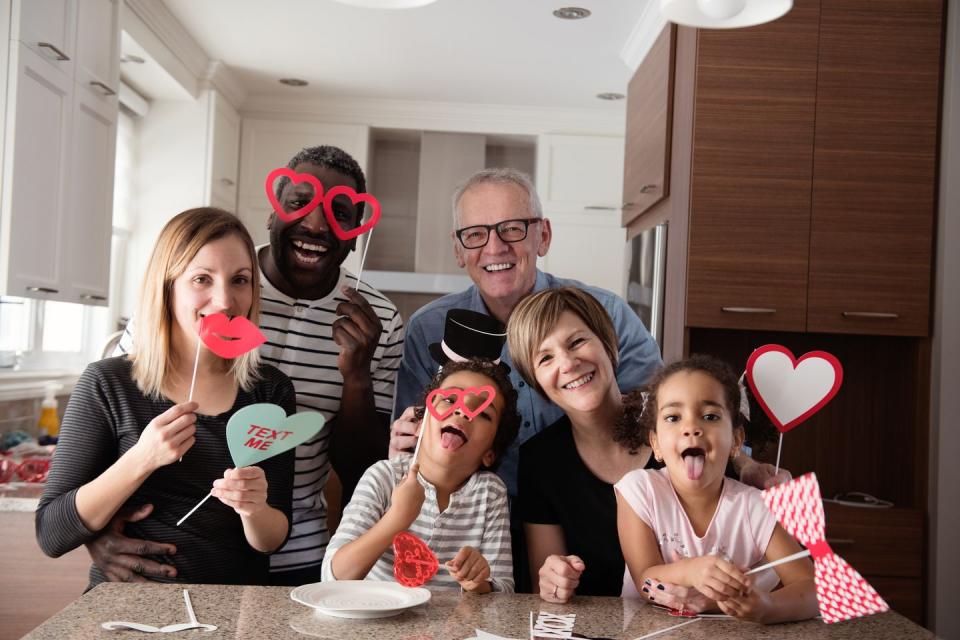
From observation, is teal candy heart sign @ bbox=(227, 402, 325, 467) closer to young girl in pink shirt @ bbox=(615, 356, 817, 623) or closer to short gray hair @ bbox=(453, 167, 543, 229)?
young girl in pink shirt @ bbox=(615, 356, 817, 623)

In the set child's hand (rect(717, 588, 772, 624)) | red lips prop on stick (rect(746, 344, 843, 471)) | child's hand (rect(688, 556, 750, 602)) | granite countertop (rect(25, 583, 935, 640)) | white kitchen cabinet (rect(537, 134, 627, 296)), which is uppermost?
white kitchen cabinet (rect(537, 134, 627, 296))

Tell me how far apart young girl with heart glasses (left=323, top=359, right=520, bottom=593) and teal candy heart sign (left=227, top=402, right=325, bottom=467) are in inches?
7.5

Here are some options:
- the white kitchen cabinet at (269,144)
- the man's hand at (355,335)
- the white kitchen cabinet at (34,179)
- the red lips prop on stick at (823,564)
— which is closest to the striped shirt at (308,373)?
the man's hand at (355,335)

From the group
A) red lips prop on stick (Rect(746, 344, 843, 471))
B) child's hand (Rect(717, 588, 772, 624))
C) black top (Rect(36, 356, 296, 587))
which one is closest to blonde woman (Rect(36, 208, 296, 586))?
black top (Rect(36, 356, 296, 587))

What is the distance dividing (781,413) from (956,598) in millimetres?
1648

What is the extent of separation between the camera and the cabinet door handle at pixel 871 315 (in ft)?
9.16

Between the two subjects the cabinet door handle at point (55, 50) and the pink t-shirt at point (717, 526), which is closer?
the pink t-shirt at point (717, 526)

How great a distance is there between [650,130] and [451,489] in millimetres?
2157

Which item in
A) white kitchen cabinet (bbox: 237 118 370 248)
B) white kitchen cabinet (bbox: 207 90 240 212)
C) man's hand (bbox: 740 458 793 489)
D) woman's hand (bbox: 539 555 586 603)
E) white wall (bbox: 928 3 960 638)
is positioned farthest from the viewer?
white kitchen cabinet (bbox: 237 118 370 248)

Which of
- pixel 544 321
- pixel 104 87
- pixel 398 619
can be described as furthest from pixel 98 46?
pixel 398 619

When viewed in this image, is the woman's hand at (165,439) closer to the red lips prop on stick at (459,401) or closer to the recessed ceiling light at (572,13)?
the red lips prop on stick at (459,401)

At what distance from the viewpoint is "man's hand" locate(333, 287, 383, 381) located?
5.88 feet

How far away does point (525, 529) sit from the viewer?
169 cm

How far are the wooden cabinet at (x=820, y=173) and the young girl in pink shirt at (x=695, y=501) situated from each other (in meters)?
1.38
